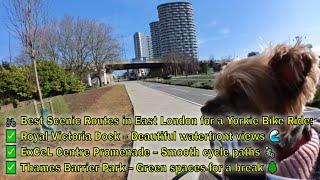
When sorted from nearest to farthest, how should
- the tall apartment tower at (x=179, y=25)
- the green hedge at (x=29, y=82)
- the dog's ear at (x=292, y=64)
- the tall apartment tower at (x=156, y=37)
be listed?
1. the dog's ear at (x=292, y=64)
2. the green hedge at (x=29, y=82)
3. the tall apartment tower at (x=179, y=25)
4. the tall apartment tower at (x=156, y=37)

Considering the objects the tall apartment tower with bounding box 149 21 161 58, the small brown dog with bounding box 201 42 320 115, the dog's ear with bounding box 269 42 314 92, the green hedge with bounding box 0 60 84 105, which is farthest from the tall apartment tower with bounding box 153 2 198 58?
the dog's ear with bounding box 269 42 314 92

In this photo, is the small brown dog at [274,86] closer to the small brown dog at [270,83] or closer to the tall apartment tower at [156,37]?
the small brown dog at [270,83]

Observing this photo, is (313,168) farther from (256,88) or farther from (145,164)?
(145,164)

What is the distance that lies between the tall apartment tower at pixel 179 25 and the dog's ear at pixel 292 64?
133 meters

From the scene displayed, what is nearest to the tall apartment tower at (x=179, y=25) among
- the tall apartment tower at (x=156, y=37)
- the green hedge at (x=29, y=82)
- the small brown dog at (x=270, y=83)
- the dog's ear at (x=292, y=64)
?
the tall apartment tower at (x=156, y=37)

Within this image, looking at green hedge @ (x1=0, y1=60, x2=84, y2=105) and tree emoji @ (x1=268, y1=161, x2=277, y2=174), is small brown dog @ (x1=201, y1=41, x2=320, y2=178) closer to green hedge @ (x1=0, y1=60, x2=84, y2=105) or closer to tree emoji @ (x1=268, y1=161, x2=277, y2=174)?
tree emoji @ (x1=268, y1=161, x2=277, y2=174)

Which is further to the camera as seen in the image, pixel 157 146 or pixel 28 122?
pixel 28 122

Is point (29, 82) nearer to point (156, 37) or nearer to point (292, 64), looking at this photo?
point (292, 64)

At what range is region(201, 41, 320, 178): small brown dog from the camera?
2.06 metres

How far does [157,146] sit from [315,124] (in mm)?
6460

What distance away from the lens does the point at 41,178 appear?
757 centimetres

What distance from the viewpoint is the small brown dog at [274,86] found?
2061 millimetres

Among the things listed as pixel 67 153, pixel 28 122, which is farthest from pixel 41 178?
pixel 28 122

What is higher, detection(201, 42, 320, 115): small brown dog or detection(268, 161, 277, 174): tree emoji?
detection(201, 42, 320, 115): small brown dog
